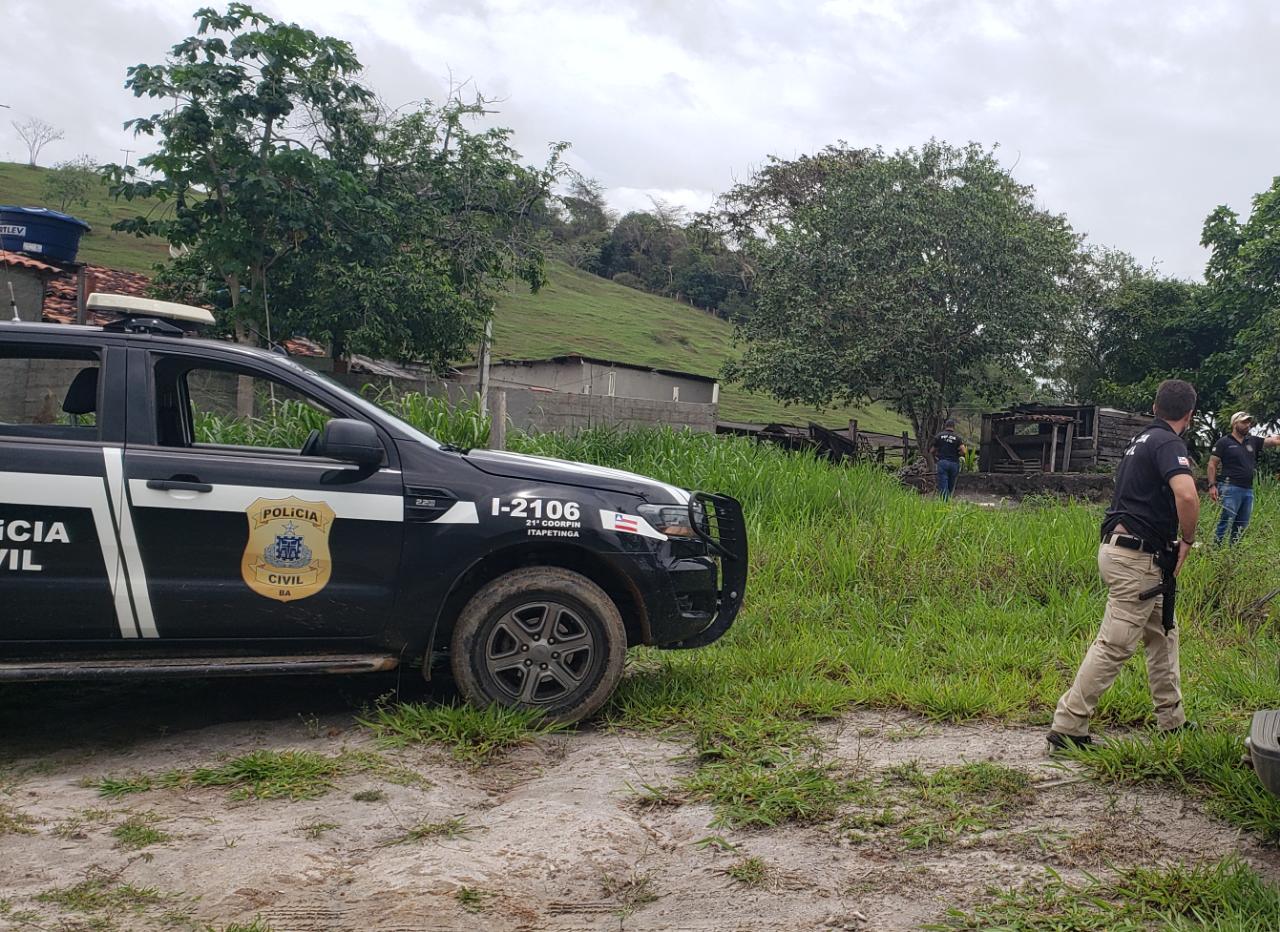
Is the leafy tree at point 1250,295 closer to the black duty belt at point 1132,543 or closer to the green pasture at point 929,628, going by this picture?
the green pasture at point 929,628

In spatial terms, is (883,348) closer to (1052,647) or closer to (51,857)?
(1052,647)

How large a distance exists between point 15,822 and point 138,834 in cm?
49

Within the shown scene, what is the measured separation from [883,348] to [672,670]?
20567 mm

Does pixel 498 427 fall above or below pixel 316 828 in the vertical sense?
above

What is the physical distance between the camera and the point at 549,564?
5.12m

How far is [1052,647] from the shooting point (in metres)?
6.55

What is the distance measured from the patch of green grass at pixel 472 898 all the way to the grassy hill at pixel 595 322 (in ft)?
113

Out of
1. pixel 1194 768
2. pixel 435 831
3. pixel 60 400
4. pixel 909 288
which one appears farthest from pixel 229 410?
pixel 909 288

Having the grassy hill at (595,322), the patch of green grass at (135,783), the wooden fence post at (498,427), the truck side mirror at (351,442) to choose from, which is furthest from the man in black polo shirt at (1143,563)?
the grassy hill at (595,322)

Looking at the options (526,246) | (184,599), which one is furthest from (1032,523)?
(526,246)

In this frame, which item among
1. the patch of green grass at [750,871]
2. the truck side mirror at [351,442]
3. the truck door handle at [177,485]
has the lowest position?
the patch of green grass at [750,871]

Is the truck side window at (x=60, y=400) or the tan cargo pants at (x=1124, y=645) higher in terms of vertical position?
the truck side window at (x=60, y=400)

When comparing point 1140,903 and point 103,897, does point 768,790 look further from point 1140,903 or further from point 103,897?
point 103,897

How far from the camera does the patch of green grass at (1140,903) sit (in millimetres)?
3057
